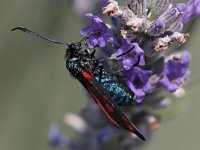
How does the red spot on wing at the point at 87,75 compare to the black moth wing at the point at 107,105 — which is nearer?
the black moth wing at the point at 107,105

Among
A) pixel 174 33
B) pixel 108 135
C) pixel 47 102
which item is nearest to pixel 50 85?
pixel 47 102

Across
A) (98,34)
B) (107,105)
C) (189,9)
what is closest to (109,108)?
(107,105)

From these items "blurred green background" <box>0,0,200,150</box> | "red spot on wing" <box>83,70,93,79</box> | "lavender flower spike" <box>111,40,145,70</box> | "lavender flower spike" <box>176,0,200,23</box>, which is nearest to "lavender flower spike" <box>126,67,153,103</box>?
"lavender flower spike" <box>111,40,145,70</box>

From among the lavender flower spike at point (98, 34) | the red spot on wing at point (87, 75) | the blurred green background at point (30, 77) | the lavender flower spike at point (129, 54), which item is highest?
the lavender flower spike at point (98, 34)

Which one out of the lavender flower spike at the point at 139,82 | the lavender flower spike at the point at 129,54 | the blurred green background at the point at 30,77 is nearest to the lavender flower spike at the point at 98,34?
the lavender flower spike at the point at 129,54

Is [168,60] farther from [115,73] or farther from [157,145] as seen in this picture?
[157,145]

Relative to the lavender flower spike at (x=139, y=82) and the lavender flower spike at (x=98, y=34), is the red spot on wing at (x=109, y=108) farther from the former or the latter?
the lavender flower spike at (x=98, y=34)
